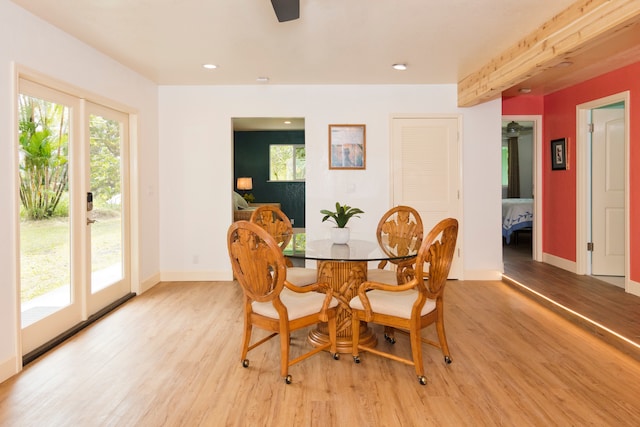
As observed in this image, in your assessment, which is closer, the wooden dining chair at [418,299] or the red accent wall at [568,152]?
the wooden dining chair at [418,299]

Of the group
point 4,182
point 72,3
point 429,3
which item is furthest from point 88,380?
point 429,3

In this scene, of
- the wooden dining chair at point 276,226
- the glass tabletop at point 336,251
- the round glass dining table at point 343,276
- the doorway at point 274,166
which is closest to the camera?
the glass tabletop at point 336,251

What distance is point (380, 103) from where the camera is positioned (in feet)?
16.2

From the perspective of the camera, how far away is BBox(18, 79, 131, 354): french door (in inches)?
111

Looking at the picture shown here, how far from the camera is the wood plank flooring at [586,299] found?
2.95 metres

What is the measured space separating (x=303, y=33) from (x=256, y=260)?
193 centimetres

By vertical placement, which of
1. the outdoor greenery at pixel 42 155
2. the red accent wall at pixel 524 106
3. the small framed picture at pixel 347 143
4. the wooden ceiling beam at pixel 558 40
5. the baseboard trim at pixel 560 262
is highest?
the red accent wall at pixel 524 106

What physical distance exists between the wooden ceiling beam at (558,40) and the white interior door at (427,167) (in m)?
0.81

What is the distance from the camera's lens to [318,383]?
239 cm

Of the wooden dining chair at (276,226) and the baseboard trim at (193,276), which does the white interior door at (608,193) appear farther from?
the baseboard trim at (193,276)

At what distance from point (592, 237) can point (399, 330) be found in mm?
3121

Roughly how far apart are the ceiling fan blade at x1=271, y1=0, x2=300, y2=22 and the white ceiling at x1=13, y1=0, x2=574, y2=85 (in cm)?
59

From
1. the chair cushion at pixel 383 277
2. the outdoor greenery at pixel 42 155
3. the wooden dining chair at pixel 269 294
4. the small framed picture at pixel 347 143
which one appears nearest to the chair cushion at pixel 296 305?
the wooden dining chair at pixel 269 294

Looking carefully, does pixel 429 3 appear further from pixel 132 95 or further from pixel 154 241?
pixel 154 241
